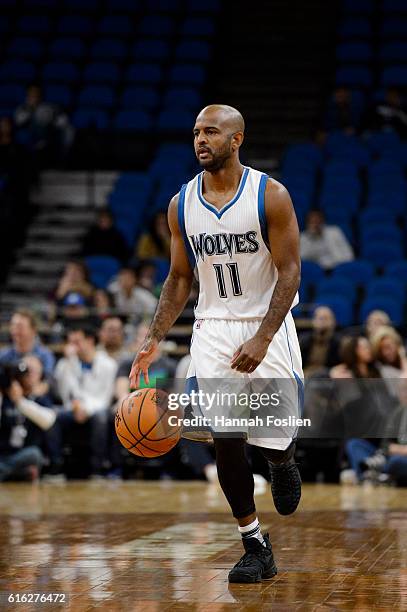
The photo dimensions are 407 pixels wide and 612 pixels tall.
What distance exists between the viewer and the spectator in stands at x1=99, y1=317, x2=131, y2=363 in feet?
37.6

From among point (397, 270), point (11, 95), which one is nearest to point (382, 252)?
point (397, 270)

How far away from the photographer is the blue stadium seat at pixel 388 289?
1251 cm

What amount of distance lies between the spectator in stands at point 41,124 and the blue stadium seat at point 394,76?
184 inches

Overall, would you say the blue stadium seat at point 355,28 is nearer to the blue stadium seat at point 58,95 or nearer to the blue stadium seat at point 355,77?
the blue stadium seat at point 355,77

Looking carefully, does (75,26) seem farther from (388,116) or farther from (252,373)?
(252,373)

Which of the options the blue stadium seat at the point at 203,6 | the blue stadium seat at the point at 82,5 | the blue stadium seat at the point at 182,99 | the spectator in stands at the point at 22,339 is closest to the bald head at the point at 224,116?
the spectator in stands at the point at 22,339

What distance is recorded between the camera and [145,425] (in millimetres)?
5312

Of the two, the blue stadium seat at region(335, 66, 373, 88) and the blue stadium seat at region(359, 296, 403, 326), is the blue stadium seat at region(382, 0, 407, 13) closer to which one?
the blue stadium seat at region(335, 66, 373, 88)

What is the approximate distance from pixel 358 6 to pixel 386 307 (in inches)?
316

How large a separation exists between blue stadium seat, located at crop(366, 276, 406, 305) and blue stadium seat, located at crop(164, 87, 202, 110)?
5.72 meters

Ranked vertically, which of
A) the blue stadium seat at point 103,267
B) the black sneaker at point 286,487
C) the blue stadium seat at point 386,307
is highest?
the blue stadium seat at point 103,267

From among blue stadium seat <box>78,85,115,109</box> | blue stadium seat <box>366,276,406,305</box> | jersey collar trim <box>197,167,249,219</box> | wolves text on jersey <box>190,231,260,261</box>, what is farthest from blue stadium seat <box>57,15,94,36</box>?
wolves text on jersey <box>190,231,260,261</box>

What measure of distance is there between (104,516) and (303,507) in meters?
1.43

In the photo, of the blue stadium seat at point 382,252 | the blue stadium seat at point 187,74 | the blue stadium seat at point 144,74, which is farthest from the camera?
the blue stadium seat at point 144,74
